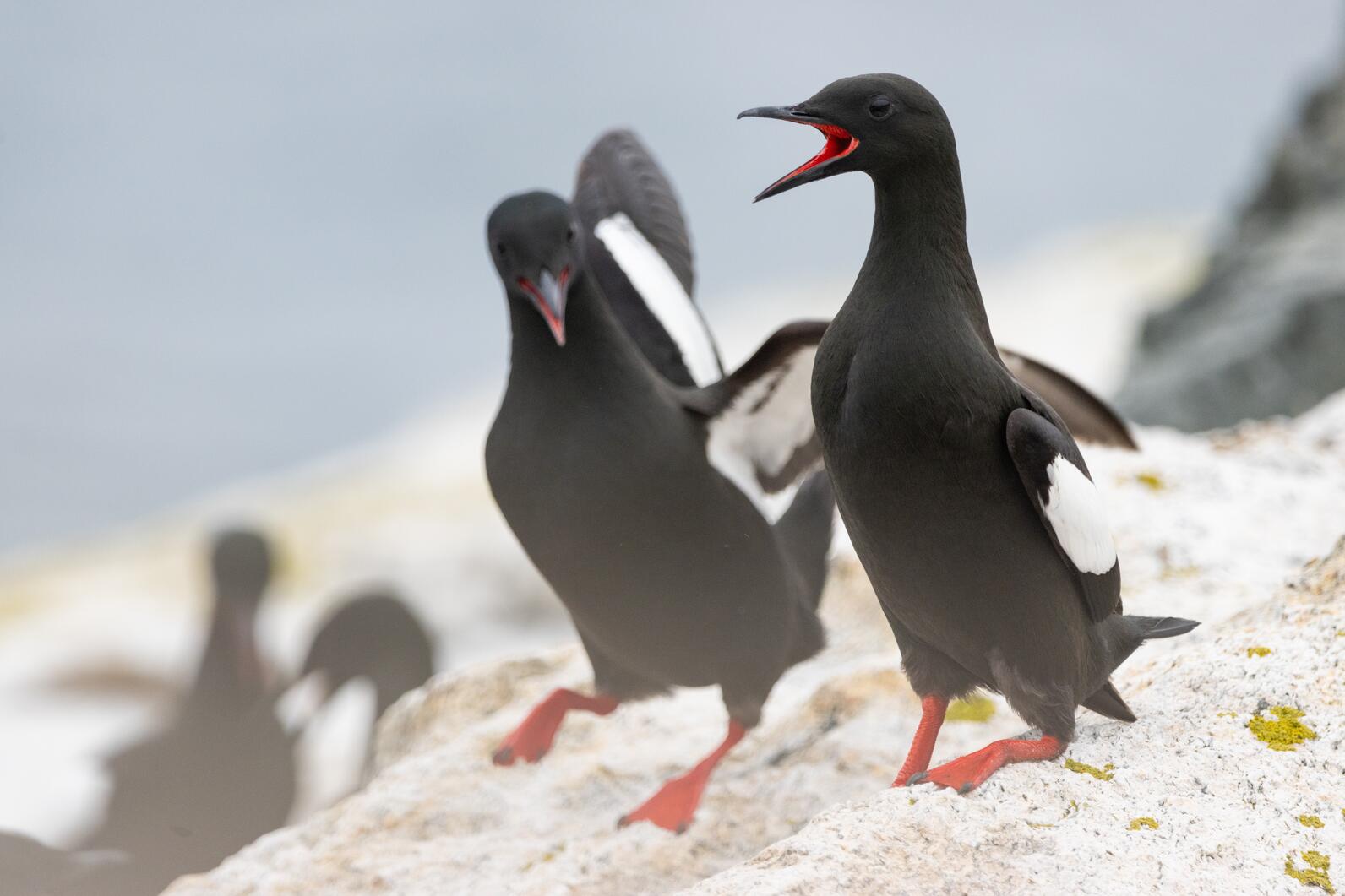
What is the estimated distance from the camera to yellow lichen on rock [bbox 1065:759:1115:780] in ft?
11.3

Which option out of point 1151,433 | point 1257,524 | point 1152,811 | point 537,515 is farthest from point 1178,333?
point 1152,811

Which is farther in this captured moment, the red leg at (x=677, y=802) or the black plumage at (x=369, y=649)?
the black plumage at (x=369, y=649)

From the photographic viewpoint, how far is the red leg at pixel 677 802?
479 cm

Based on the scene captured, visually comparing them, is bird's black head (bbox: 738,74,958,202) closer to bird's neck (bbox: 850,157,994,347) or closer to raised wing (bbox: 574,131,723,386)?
bird's neck (bbox: 850,157,994,347)

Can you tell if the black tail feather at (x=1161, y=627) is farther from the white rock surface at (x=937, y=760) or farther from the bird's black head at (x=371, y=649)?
the bird's black head at (x=371, y=649)

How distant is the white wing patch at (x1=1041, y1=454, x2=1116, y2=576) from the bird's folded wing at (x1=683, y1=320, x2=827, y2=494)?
1592 millimetres

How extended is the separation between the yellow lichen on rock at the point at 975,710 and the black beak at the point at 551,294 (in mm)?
1967

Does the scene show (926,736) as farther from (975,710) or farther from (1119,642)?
(975,710)

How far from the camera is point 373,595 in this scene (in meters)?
11.9

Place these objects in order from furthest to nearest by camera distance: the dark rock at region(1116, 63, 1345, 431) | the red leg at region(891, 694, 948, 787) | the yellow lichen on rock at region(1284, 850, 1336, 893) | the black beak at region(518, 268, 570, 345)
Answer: the dark rock at region(1116, 63, 1345, 431) → the black beak at region(518, 268, 570, 345) → the red leg at region(891, 694, 948, 787) → the yellow lichen on rock at region(1284, 850, 1336, 893)

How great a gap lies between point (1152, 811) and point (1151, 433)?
15.2 ft

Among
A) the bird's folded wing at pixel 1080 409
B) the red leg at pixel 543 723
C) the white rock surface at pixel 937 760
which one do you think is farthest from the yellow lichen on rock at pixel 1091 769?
the red leg at pixel 543 723

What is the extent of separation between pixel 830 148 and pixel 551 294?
1430 millimetres

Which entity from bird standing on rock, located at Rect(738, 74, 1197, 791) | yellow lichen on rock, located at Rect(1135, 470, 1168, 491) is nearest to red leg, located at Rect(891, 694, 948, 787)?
bird standing on rock, located at Rect(738, 74, 1197, 791)
